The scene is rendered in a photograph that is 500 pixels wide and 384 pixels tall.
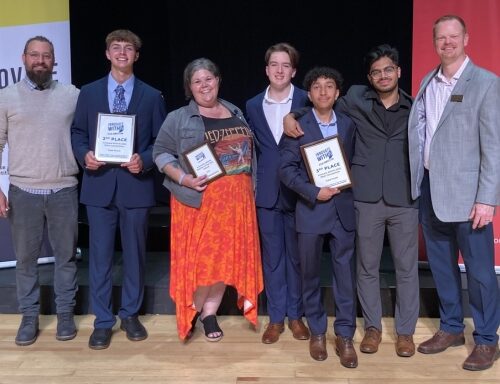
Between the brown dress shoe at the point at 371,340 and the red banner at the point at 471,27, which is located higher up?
the red banner at the point at 471,27

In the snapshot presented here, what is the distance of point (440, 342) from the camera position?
337 centimetres

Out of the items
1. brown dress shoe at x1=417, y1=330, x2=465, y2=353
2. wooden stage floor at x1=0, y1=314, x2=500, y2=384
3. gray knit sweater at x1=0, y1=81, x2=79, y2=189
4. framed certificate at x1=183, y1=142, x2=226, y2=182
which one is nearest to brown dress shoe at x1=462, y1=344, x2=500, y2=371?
wooden stage floor at x1=0, y1=314, x2=500, y2=384

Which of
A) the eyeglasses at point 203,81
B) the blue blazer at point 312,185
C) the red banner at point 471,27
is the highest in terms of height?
the red banner at point 471,27

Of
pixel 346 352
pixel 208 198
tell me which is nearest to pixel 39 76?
pixel 208 198

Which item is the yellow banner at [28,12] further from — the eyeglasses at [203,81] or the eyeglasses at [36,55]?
the eyeglasses at [203,81]

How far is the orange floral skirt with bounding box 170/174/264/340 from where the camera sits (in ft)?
11.0

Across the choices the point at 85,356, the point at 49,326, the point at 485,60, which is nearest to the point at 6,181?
the point at 49,326

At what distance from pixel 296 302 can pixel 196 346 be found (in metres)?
0.59

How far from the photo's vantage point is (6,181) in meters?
4.19

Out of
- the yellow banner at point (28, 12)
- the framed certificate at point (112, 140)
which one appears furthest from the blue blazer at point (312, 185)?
the yellow banner at point (28, 12)

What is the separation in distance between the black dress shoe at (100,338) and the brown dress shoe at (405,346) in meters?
1.52

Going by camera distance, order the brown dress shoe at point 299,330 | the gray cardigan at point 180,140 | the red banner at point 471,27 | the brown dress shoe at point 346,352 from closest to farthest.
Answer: the brown dress shoe at point 346,352, the gray cardigan at point 180,140, the brown dress shoe at point 299,330, the red banner at point 471,27

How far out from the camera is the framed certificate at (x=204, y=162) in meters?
3.24

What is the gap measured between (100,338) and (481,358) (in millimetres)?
1937
